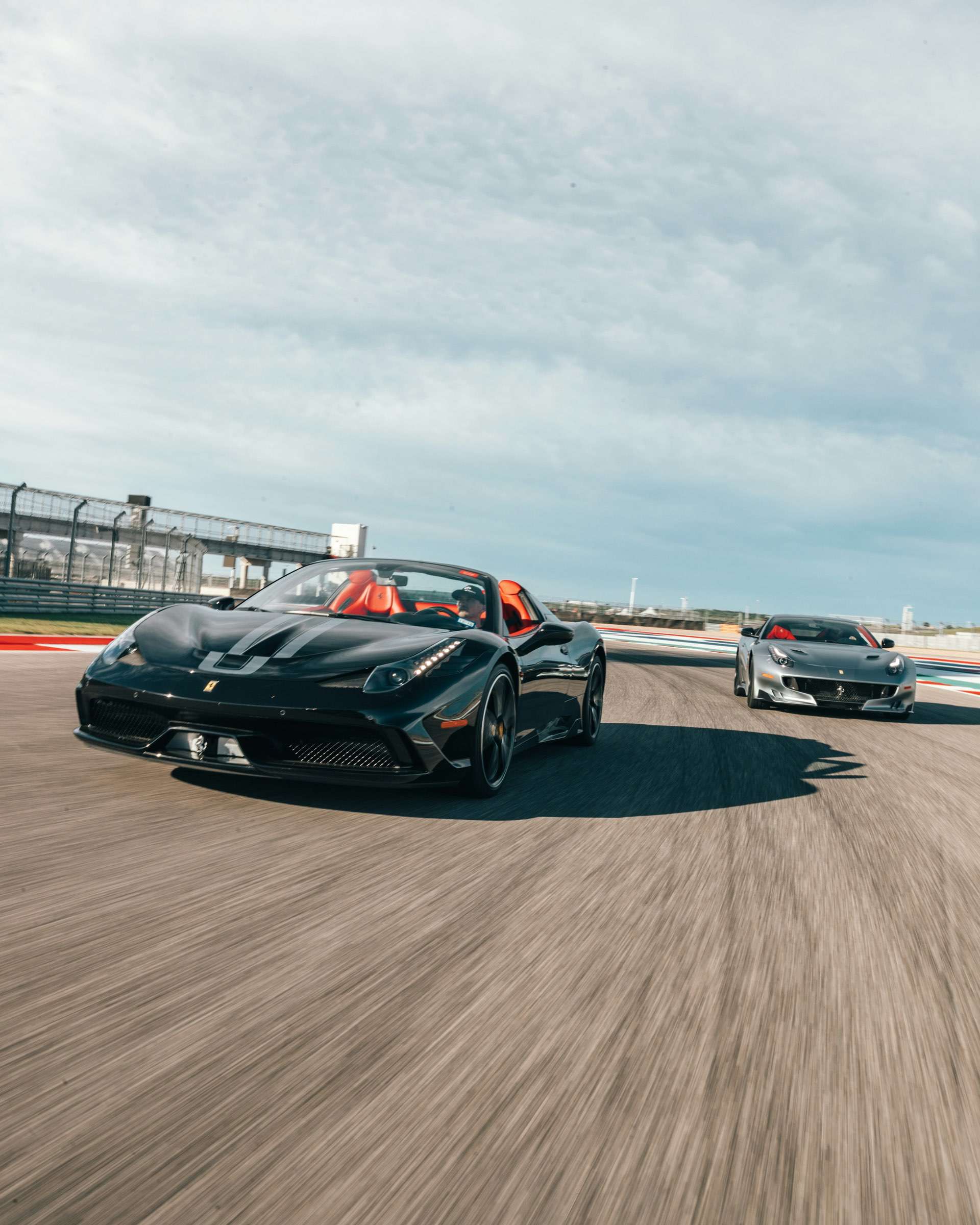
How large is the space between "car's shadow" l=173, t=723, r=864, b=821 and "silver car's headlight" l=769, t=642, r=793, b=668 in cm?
226

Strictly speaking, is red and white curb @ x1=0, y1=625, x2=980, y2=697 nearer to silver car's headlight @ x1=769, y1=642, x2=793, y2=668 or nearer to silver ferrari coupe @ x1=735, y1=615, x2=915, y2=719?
silver ferrari coupe @ x1=735, y1=615, x2=915, y2=719

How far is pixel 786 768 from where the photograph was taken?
694cm

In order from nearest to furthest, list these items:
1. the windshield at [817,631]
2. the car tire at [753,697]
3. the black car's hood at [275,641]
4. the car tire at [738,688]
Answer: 1. the black car's hood at [275,641]
2. the car tire at [753,697]
3. the windshield at [817,631]
4. the car tire at [738,688]

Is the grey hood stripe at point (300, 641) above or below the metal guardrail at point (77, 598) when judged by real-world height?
above

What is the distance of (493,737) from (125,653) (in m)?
1.77

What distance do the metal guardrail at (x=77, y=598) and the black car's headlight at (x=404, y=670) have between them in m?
14.7

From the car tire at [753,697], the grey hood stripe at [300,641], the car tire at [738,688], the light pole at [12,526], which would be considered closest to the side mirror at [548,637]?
the grey hood stripe at [300,641]

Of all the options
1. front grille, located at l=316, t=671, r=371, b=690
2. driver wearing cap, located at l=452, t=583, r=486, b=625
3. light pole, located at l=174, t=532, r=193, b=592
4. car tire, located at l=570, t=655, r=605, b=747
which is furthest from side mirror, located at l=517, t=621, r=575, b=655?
light pole, located at l=174, t=532, r=193, b=592

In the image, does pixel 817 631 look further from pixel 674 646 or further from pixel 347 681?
pixel 674 646

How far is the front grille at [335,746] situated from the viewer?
4328 millimetres

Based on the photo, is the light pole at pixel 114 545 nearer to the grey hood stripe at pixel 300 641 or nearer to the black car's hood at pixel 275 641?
the black car's hood at pixel 275 641

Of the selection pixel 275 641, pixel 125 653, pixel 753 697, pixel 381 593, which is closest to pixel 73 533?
pixel 753 697

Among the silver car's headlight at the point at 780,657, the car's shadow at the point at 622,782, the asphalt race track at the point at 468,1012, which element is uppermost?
the silver car's headlight at the point at 780,657

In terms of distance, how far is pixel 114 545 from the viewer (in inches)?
962
